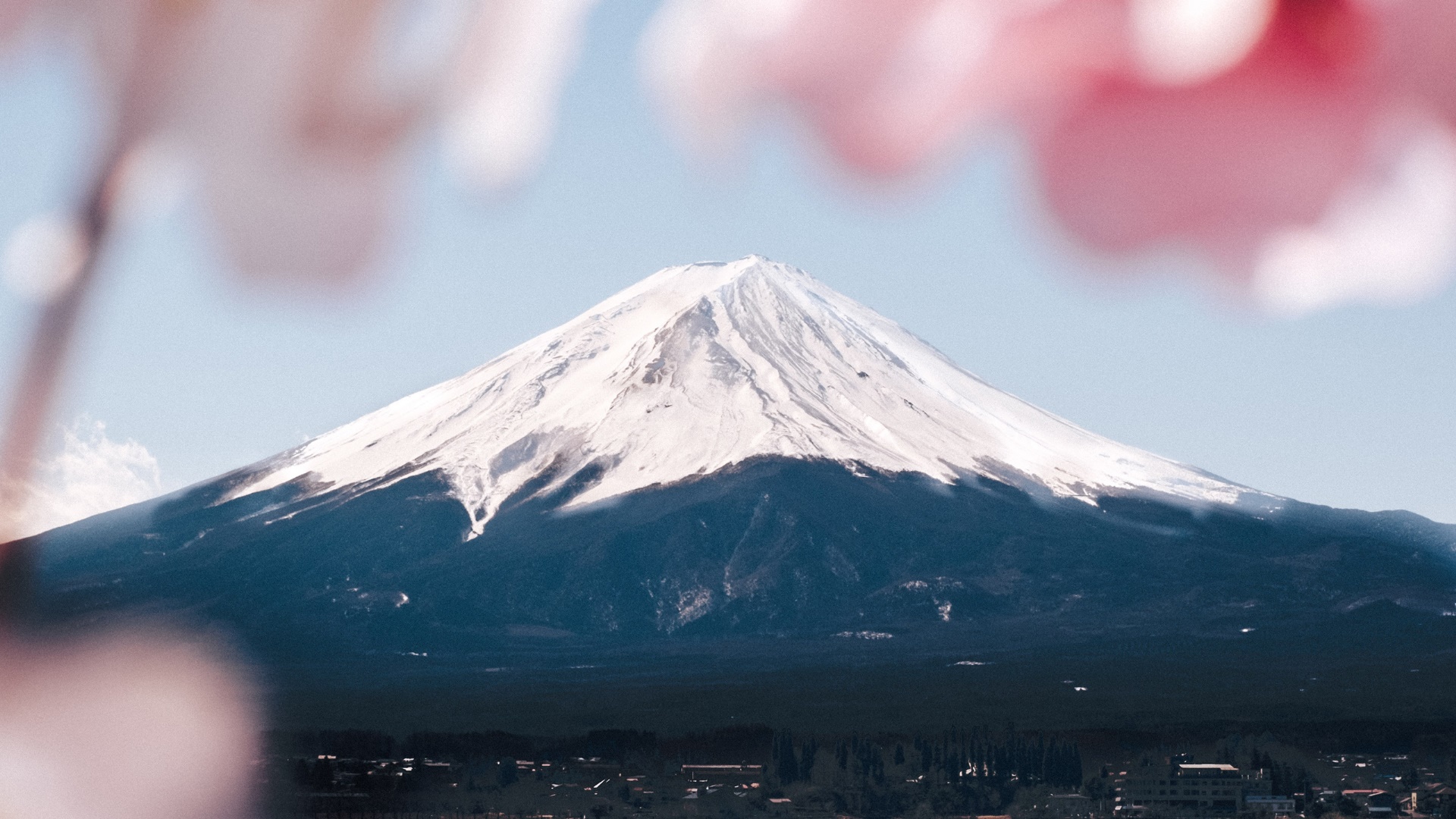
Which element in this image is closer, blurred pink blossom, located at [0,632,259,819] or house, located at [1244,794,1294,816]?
blurred pink blossom, located at [0,632,259,819]

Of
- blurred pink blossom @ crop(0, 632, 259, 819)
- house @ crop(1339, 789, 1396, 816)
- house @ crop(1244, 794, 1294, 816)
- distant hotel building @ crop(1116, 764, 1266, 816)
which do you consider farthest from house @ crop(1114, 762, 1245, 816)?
blurred pink blossom @ crop(0, 632, 259, 819)

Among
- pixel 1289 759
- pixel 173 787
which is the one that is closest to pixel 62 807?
pixel 173 787

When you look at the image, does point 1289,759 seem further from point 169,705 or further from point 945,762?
point 169,705

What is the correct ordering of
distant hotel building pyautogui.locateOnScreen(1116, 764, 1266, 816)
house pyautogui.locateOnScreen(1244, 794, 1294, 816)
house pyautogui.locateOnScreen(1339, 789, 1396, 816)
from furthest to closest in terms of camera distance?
distant hotel building pyautogui.locateOnScreen(1116, 764, 1266, 816), house pyautogui.locateOnScreen(1244, 794, 1294, 816), house pyautogui.locateOnScreen(1339, 789, 1396, 816)

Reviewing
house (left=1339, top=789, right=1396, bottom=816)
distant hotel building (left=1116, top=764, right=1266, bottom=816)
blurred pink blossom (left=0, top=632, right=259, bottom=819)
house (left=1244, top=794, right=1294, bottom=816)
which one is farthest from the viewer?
distant hotel building (left=1116, top=764, right=1266, bottom=816)

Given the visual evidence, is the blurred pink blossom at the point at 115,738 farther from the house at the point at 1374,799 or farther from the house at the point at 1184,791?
the house at the point at 1374,799

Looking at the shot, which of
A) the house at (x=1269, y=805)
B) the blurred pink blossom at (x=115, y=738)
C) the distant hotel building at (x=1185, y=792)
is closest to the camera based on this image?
the blurred pink blossom at (x=115, y=738)

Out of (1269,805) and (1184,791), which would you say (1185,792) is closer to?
(1184,791)

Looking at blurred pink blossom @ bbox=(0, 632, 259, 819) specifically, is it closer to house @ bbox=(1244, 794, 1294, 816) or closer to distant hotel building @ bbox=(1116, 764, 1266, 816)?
distant hotel building @ bbox=(1116, 764, 1266, 816)

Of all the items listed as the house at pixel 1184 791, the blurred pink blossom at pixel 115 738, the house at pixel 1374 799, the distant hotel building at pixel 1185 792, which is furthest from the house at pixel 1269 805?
the blurred pink blossom at pixel 115 738
